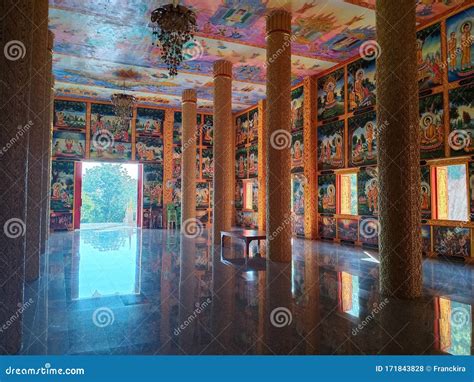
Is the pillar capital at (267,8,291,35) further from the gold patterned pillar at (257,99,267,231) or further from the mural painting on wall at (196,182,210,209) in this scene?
the mural painting on wall at (196,182,210,209)

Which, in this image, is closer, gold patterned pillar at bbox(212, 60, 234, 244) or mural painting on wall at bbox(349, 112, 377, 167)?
mural painting on wall at bbox(349, 112, 377, 167)

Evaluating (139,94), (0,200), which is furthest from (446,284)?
(139,94)

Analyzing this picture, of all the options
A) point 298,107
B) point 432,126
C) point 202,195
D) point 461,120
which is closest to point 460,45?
point 461,120

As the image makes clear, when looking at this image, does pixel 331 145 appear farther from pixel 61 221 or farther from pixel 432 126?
pixel 61 221

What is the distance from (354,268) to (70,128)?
14.1 metres

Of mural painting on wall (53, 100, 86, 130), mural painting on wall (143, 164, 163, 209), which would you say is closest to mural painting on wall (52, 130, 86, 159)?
mural painting on wall (53, 100, 86, 130)

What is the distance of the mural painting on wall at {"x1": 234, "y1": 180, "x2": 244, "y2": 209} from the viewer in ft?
57.9

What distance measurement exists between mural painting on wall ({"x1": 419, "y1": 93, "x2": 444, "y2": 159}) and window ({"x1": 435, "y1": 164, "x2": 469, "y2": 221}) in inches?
19.7

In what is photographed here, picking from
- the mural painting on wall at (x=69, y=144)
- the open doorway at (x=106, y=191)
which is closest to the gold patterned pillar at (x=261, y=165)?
the mural painting on wall at (x=69, y=144)

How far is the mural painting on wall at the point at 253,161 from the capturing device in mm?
16344

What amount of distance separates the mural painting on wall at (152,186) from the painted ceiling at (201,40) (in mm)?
4112

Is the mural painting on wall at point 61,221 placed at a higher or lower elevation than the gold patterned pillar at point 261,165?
lower

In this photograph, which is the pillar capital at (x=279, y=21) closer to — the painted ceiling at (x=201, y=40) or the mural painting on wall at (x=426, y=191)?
the painted ceiling at (x=201, y=40)

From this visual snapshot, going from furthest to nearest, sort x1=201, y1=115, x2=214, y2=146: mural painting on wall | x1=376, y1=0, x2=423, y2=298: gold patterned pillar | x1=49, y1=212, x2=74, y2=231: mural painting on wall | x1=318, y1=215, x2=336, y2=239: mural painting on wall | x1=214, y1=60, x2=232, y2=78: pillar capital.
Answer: x1=201, y1=115, x2=214, y2=146: mural painting on wall < x1=49, y1=212, x2=74, y2=231: mural painting on wall < x1=318, y1=215, x2=336, y2=239: mural painting on wall < x1=214, y1=60, x2=232, y2=78: pillar capital < x1=376, y1=0, x2=423, y2=298: gold patterned pillar
